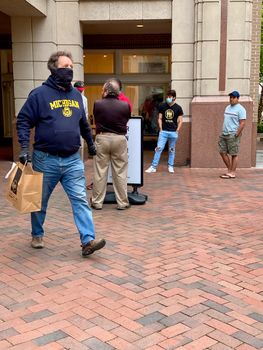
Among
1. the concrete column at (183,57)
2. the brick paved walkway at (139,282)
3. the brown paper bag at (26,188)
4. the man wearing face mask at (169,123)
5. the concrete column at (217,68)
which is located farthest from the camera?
the concrete column at (183,57)

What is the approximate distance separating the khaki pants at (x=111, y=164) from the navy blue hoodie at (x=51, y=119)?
199 centimetres

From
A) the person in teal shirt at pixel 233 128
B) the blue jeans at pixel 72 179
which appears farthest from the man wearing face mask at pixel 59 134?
the person in teal shirt at pixel 233 128

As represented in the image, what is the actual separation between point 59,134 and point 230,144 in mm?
5764

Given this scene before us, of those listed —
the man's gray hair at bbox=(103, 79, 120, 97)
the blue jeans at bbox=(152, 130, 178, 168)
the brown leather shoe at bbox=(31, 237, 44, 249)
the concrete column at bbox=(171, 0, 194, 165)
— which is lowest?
the brown leather shoe at bbox=(31, 237, 44, 249)

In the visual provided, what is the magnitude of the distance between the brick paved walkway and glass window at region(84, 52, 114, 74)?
9.72 meters

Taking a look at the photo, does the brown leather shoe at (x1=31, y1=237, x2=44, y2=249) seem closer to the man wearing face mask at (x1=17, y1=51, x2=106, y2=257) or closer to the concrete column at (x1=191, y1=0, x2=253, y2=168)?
the man wearing face mask at (x1=17, y1=51, x2=106, y2=257)

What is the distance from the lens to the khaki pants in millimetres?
6562

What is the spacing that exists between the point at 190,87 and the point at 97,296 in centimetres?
829

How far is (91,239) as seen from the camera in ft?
15.1

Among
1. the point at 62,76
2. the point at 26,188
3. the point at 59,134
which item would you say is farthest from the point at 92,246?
the point at 62,76

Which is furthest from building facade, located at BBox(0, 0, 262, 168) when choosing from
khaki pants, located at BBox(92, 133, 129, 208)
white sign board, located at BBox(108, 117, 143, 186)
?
khaki pants, located at BBox(92, 133, 129, 208)

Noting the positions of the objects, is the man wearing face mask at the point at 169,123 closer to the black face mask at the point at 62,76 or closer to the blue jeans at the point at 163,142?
the blue jeans at the point at 163,142

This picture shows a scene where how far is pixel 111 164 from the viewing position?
266 inches

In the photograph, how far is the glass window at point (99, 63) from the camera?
15.7 m
